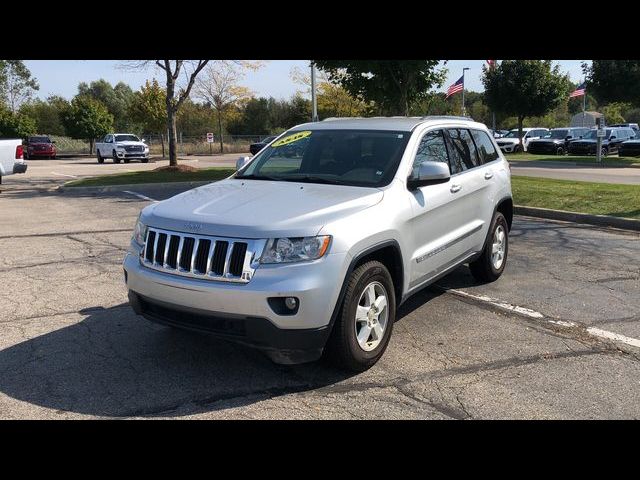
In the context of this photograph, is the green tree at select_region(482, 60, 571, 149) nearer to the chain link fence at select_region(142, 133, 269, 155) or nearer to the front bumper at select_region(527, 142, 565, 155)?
the front bumper at select_region(527, 142, 565, 155)

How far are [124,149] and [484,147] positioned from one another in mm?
30982

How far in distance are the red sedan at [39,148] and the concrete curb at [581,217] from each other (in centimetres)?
3996

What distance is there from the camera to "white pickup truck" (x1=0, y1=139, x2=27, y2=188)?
53.3 ft

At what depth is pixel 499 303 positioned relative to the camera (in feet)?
19.3

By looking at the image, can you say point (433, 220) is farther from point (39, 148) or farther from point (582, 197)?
point (39, 148)

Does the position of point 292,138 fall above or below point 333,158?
above

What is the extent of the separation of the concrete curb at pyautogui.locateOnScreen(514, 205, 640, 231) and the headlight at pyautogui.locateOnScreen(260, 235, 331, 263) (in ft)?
26.3

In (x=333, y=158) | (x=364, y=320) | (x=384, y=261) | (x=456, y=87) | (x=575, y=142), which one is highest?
(x=456, y=87)

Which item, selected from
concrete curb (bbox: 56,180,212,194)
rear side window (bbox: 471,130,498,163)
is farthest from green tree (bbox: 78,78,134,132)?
Result: rear side window (bbox: 471,130,498,163)

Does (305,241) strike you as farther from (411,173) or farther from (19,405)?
(19,405)

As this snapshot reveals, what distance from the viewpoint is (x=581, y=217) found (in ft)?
35.0

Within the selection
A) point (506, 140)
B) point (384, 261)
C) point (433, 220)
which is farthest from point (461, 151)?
point (506, 140)

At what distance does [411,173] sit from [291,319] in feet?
6.03

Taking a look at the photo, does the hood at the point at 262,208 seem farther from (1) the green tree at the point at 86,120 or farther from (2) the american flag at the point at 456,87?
(1) the green tree at the point at 86,120
